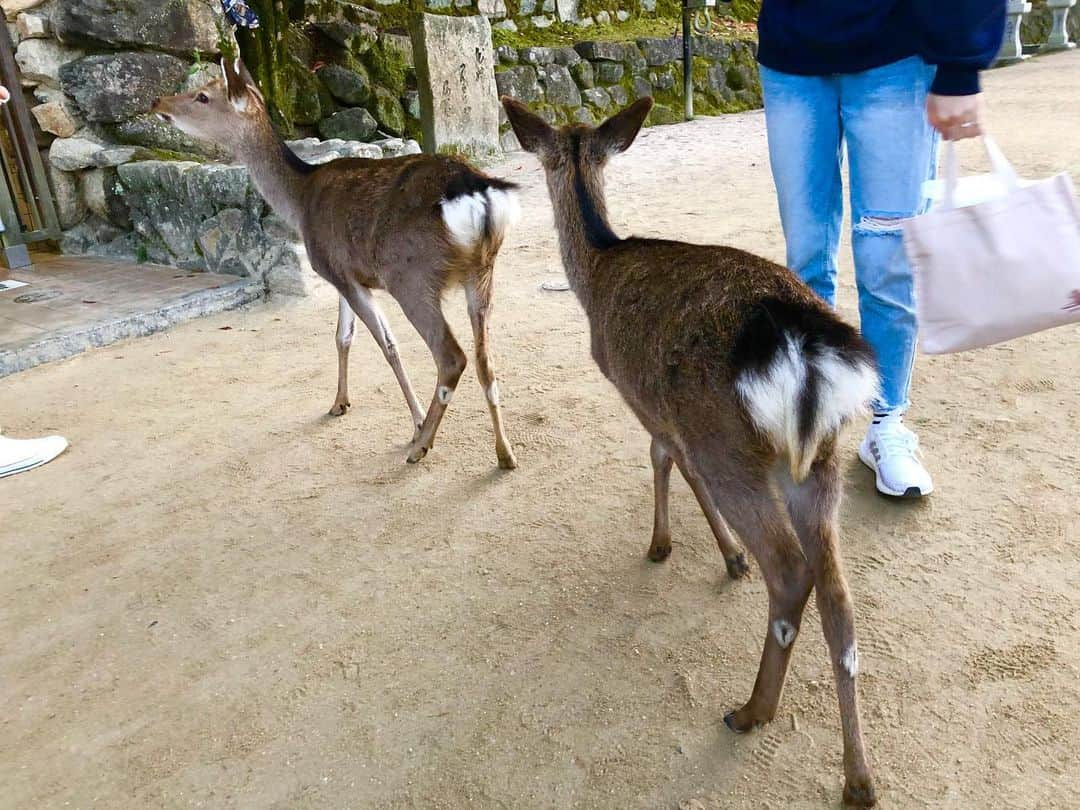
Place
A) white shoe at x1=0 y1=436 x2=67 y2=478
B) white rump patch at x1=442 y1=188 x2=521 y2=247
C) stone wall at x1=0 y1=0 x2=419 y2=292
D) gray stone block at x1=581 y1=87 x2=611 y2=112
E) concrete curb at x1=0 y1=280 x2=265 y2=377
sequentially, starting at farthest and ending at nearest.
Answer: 1. gray stone block at x1=581 y1=87 x2=611 y2=112
2. stone wall at x1=0 y1=0 x2=419 y2=292
3. concrete curb at x1=0 y1=280 x2=265 y2=377
4. white shoe at x1=0 y1=436 x2=67 y2=478
5. white rump patch at x1=442 y1=188 x2=521 y2=247

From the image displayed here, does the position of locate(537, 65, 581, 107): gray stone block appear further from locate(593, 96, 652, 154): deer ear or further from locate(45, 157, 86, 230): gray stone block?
locate(593, 96, 652, 154): deer ear

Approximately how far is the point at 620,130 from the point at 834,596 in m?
1.53

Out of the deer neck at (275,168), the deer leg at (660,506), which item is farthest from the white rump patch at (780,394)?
the deer neck at (275,168)

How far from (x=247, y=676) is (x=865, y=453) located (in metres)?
1.90

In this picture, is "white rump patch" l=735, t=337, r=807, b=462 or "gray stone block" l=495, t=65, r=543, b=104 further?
"gray stone block" l=495, t=65, r=543, b=104

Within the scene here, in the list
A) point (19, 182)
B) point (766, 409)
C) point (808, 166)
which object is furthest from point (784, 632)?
point (19, 182)

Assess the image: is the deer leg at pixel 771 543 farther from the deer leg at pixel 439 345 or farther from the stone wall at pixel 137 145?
the stone wall at pixel 137 145

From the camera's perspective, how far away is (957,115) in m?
2.04

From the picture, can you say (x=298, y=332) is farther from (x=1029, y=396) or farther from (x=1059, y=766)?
(x=1059, y=766)

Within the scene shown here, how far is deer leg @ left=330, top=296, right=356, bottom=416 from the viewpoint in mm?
3535

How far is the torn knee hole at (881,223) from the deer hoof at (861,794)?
4.76 feet

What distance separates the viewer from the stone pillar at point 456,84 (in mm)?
7441

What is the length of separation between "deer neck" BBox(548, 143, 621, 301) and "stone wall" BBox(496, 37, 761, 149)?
6.23 metres

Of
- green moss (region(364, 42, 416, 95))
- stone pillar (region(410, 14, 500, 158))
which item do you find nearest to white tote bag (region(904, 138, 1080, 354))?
stone pillar (region(410, 14, 500, 158))
